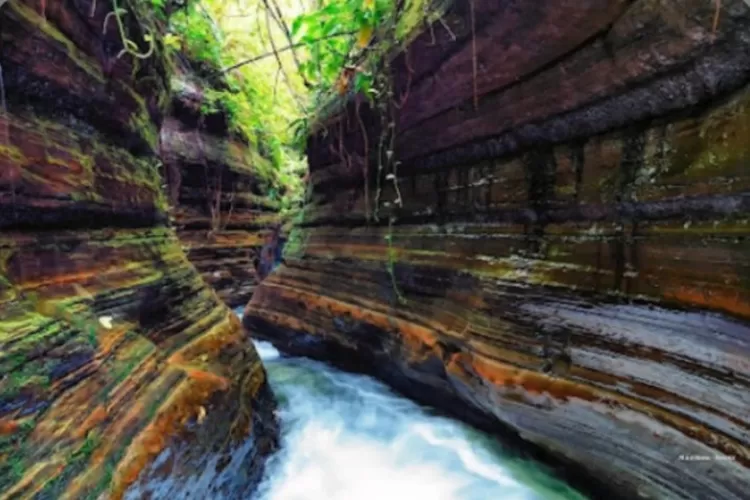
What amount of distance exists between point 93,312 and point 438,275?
2.48m

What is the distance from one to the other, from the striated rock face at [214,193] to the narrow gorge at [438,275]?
343cm

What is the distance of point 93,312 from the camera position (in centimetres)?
238

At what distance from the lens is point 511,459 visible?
126 inches

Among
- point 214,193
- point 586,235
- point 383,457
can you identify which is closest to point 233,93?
point 214,193

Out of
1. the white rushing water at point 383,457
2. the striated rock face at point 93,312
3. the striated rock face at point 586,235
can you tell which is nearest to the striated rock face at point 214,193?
the striated rock face at point 93,312

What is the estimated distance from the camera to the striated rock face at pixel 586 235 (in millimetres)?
1909

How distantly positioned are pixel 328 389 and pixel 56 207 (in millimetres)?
3169

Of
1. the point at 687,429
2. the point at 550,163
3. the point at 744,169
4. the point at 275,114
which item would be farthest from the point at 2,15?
the point at 275,114

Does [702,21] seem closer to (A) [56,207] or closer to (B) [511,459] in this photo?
(B) [511,459]

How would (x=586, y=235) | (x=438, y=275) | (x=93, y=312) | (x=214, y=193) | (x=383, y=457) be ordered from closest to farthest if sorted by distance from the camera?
(x=93, y=312) < (x=586, y=235) < (x=383, y=457) < (x=438, y=275) < (x=214, y=193)

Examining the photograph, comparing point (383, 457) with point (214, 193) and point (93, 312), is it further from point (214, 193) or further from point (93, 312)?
point (214, 193)

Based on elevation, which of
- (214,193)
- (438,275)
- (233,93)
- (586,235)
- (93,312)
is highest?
(233,93)

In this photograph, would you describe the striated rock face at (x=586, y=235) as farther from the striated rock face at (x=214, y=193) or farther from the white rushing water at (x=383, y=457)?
the striated rock face at (x=214, y=193)

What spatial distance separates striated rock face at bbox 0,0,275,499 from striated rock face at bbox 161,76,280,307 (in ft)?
15.5
